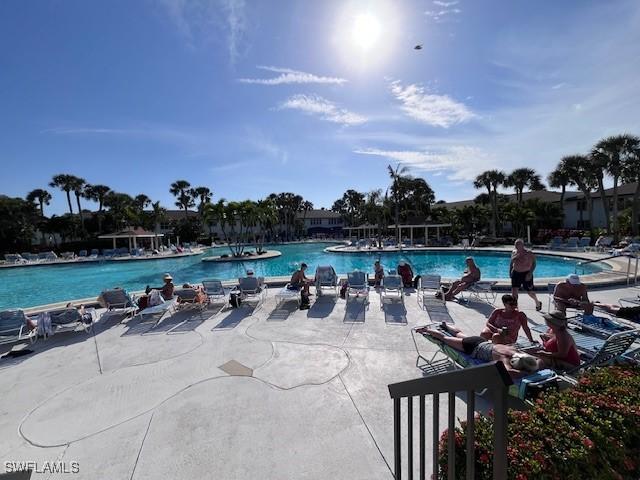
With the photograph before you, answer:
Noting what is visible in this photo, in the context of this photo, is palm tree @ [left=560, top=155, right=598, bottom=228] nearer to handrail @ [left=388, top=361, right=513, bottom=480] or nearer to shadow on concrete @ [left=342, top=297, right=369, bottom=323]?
shadow on concrete @ [left=342, top=297, right=369, bottom=323]

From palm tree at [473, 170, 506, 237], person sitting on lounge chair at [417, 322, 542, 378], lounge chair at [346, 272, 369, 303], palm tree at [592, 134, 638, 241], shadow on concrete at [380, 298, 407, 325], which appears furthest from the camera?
palm tree at [473, 170, 506, 237]

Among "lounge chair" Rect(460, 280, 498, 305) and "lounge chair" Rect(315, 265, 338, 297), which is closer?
"lounge chair" Rect(460, 280, 498, 305)

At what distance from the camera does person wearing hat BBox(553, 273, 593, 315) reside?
6.22 metres

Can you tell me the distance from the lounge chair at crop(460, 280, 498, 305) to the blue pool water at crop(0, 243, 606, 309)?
25.8ft

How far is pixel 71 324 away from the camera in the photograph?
7059 millimetres

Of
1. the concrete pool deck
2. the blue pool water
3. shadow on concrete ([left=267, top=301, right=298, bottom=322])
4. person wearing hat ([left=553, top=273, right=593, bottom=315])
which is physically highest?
person wearing hat ([left=553, top=273, right=593, bottom=315])

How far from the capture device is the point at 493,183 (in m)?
39.7

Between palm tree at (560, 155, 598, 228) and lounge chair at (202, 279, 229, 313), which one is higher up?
palm tree at (560, 155, 598, 228)

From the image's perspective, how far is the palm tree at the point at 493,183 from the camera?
38125mm

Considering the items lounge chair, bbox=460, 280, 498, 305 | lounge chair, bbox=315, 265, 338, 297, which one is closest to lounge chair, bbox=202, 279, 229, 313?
lounge chair, bbox=315, 265, 338, 297

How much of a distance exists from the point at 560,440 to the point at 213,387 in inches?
162

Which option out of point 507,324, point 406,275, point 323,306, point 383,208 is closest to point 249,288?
point 323,306

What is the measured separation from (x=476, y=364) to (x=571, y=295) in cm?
372

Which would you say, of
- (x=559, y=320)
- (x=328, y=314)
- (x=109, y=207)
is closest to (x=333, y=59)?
(x=328, y=314)
